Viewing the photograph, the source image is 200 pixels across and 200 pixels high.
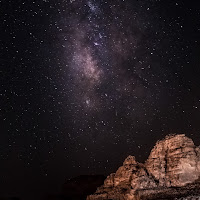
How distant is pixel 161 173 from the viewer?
45594mm

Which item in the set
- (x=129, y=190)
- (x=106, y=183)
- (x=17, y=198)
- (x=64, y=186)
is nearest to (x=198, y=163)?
(x=129, y=190)

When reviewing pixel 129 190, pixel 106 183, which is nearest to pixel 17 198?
pixel 106 183

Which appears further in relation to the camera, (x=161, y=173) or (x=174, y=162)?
(x=161, y=173)

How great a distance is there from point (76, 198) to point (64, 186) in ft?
41.6

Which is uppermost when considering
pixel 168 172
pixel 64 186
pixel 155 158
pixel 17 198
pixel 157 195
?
pixel 64 186

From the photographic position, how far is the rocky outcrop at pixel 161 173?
139 feet

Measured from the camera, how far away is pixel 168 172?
44.8m

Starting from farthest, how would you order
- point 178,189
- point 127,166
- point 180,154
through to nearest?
point 127,166, point 180,154, point 178,189

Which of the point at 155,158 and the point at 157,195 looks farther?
the point at 155,158

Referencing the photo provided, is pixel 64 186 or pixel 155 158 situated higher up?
pixel 64 186

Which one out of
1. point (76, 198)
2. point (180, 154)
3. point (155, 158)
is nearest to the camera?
point (180, 154)

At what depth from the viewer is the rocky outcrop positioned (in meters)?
42.2

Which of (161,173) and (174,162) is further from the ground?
(174,162)

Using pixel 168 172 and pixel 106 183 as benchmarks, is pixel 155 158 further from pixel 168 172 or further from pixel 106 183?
pixel 106 183
